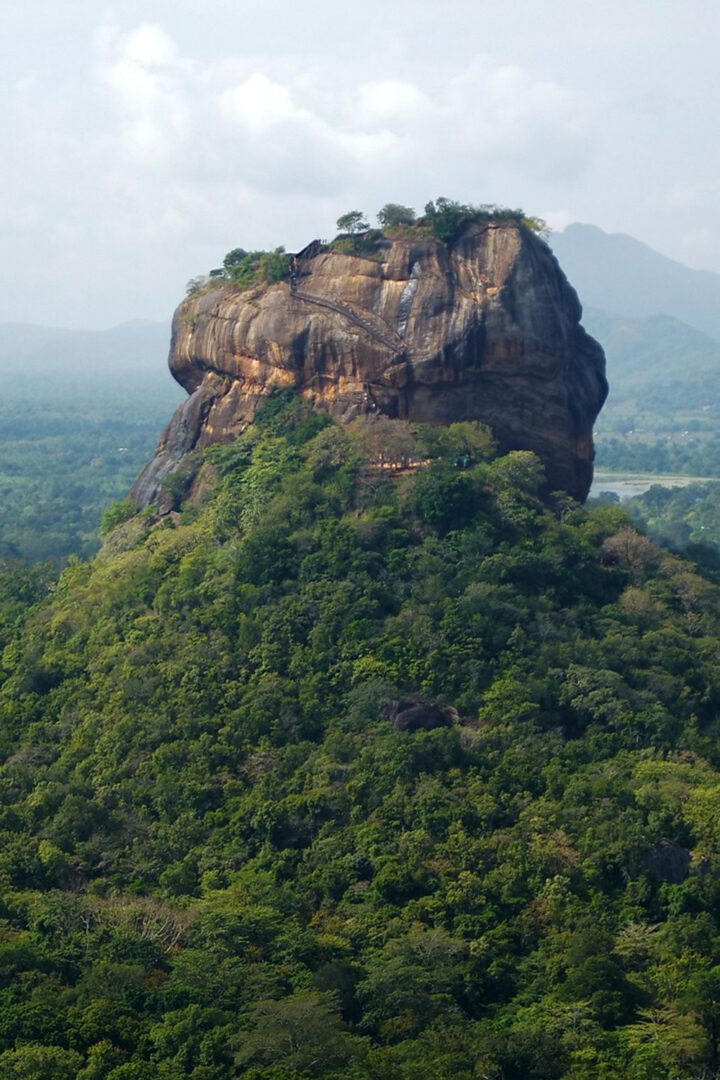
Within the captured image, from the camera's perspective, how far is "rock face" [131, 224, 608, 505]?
3341cm

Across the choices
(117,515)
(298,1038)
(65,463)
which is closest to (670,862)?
(298,1038)

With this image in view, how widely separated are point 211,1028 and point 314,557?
479 inches

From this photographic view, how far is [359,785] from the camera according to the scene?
26734 mm

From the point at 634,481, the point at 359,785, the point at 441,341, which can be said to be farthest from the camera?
the point at 634,481

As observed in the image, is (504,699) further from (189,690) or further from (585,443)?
(585,443)

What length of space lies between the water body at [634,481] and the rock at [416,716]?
211 ft

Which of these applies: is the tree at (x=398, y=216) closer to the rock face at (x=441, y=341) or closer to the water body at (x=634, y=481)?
the rock face at (x=441, y=341)

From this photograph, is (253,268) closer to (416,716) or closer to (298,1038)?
(416,716)

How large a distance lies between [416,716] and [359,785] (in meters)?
1.85

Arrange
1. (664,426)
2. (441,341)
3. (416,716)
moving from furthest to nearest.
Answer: (664,426), (441,341), (416,716)

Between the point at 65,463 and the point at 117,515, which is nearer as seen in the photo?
the point at 117,515

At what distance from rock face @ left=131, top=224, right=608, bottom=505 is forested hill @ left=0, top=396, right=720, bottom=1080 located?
1.03 meters

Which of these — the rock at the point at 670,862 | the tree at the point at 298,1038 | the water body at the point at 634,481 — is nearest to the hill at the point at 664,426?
the water body at the point at 634,481

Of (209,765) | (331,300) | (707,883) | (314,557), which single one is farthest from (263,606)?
(707,883)
